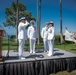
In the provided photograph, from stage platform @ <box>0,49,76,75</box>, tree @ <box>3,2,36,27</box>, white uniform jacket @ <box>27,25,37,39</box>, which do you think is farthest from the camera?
tree @ <box>3,2,36,27</box>

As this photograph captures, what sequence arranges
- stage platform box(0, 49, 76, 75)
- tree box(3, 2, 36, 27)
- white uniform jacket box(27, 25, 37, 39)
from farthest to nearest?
tree box(3, 2, 36, 27), white uniform jacket box(27, 25, 37, 39), stage platform box(0, 49, 76, 75)

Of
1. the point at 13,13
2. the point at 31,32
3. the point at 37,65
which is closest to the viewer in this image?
the point at 37,65

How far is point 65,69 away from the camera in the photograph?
806 centimetres

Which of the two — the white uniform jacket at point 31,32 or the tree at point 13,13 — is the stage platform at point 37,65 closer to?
the white uniform jacket at point 31,32

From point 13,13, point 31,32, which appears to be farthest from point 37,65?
point 13,13

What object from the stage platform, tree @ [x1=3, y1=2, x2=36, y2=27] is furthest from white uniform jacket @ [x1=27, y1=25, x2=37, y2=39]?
tree @ [x1=3, y1=2, x2=36, y2=27]

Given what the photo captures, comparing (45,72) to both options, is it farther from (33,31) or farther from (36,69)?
(33,31)

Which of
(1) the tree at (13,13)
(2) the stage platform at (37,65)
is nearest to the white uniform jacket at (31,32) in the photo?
(2) the stage platform at (37,65)

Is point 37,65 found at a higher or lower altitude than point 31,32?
lower

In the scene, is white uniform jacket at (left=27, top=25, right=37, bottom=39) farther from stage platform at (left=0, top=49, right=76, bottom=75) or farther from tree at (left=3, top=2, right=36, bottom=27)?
tree at (left=3, top=2, right=36, bottom=27)

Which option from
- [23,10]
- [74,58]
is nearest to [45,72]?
[74,58]

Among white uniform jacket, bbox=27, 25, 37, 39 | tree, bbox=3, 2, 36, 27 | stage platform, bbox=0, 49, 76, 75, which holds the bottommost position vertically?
stage platform, bbox=0, 49, 76, 75

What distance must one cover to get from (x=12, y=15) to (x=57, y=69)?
1062 inches

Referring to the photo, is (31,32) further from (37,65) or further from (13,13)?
(13,13)
